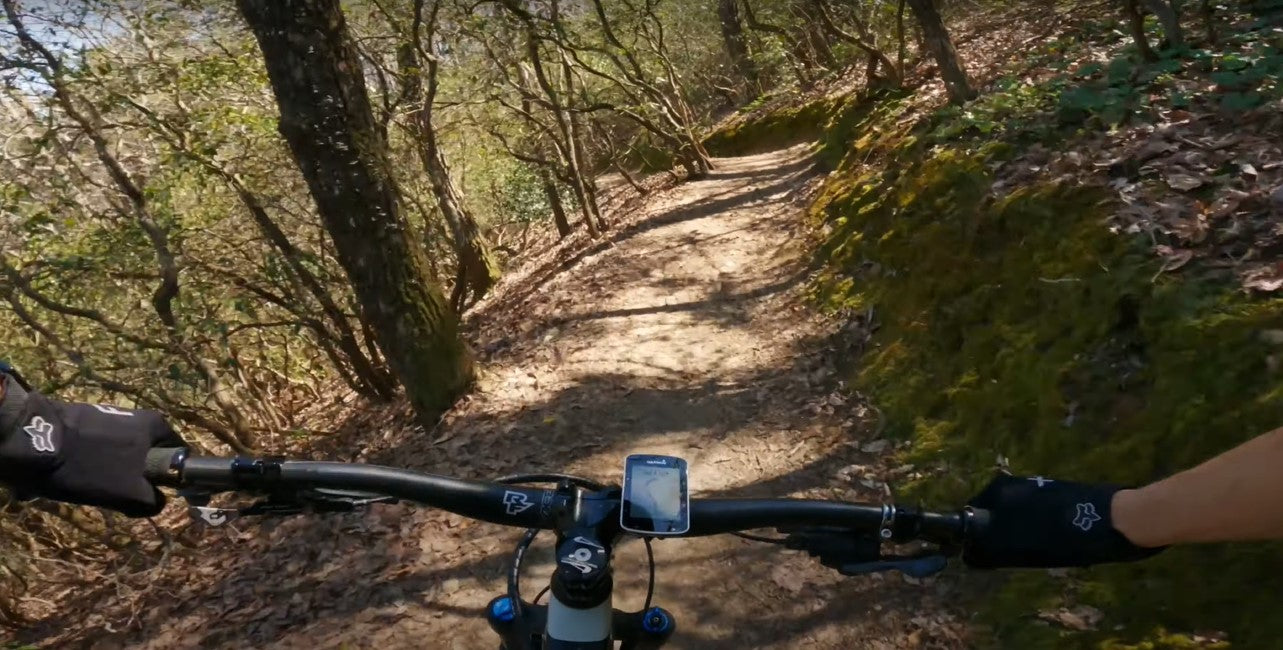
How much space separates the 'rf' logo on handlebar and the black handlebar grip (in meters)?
0.65

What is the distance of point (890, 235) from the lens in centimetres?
643

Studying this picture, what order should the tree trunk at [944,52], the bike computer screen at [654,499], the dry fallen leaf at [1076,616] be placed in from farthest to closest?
1. the tree trunk at [944,52]
2. the dry fallen leaf at [1076,616]
3. the bike computer screen at [654,499]

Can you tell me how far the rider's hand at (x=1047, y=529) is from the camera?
137 cm

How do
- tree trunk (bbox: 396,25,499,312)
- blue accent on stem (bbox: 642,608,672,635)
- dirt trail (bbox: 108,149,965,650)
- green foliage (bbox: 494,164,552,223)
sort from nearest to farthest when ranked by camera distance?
blue accent on stem (bbox: 642,608,672,635), dirt trail (bbox: 108,149,965,650), tree trunk (bbox: 396,25,499,312), green foliage (bbox: 494,164,552,223)

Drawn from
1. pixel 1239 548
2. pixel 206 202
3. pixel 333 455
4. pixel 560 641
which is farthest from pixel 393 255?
pixel 206 202

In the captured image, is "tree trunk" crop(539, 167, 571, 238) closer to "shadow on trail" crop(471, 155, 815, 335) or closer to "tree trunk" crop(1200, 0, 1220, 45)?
"shadow on trail" crop(471, 155, 815, 335)

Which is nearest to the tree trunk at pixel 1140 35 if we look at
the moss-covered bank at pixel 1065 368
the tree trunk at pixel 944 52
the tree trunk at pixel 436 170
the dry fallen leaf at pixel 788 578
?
the moss-covered bank at pixel 1065 368

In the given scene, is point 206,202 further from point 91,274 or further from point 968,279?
point 968,279

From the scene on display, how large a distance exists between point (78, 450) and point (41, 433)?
73 mm

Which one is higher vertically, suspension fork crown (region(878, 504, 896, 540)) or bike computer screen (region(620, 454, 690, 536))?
bike computer screen (region(620, 454, 690, 536))

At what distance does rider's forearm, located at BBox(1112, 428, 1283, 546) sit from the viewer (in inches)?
44.4

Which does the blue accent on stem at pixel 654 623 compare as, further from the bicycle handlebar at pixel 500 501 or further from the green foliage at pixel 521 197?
the green foliage at pixel 521 197

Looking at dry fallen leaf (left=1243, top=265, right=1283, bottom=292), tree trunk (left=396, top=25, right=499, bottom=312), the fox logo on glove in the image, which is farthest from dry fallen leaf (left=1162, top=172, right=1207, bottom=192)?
tree trunk (left=396, top=25, right=499, bottom=312)

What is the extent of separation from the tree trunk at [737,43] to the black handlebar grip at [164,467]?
19.2 metres
